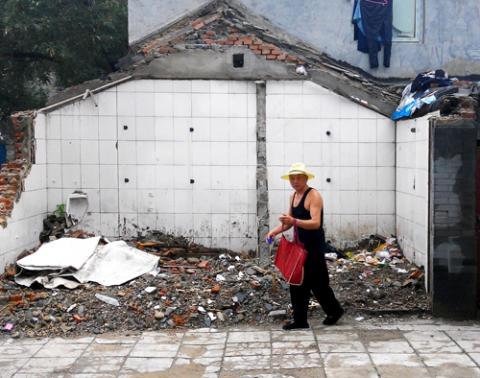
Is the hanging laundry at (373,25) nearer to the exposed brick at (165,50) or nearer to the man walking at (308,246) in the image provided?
the exposed brick at (165,50)

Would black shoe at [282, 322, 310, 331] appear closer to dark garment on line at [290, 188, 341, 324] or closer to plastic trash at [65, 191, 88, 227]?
dark garment on line at [290, 188, 341, 324]

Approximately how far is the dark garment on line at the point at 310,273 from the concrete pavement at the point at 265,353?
283mm

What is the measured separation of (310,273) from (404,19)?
6875mm

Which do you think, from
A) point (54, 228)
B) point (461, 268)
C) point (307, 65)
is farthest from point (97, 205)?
point (461, 268)

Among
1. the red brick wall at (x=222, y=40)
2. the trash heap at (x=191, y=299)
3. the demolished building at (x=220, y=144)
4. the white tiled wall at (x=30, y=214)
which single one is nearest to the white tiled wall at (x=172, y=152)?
the demolished building at (x=220, y=144)

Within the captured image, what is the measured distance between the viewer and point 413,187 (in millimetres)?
8094

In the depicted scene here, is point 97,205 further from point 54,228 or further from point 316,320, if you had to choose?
point 316,320

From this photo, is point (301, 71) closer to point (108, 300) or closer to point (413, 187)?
point (413, 187)

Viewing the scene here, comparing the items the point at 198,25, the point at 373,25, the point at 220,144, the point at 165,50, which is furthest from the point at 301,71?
the point at 373,25

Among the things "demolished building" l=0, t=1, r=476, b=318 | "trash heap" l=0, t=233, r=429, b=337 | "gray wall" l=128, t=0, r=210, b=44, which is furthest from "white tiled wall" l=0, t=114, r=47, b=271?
"gray wall" l=128, t=0, r=210, b=44

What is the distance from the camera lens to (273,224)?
9.37m

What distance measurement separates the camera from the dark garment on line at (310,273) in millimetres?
6539

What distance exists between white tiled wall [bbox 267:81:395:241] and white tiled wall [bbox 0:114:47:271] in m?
3.54

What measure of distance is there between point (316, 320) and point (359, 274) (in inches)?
51.9
